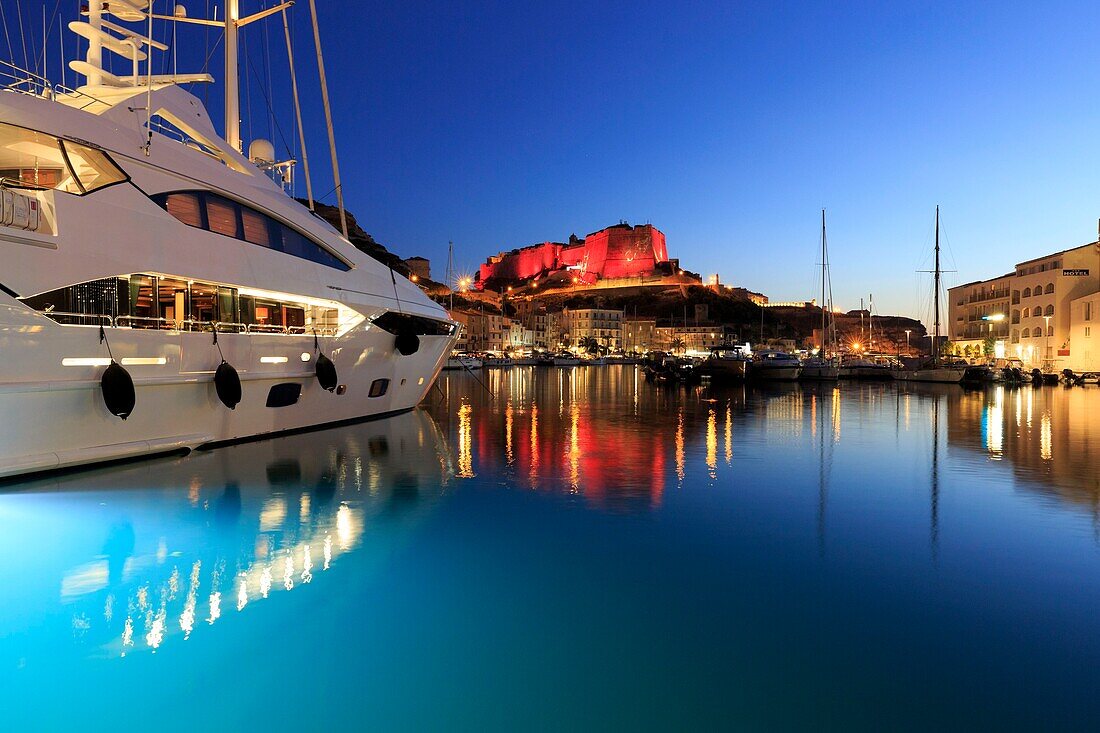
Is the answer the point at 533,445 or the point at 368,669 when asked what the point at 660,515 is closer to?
the point at 368,669

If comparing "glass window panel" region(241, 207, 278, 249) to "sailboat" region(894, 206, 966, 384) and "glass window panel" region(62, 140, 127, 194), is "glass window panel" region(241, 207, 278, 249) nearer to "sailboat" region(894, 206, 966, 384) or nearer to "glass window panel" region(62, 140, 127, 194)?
"glass window panel" region(62, 140, 127, 194)

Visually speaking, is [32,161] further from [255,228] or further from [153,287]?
[255,228]

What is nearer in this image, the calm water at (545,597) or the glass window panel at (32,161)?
the calm water at (545,597)

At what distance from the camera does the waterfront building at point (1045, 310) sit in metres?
48.5

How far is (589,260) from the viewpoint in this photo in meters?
139

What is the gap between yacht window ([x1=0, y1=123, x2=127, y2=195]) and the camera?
972 centimetres

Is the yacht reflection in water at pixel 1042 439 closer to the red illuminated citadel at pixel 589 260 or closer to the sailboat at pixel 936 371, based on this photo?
the sailboat at pixel 936 371

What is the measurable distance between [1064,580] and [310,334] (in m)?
12.8

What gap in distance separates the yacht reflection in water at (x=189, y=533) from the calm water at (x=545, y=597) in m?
0.04

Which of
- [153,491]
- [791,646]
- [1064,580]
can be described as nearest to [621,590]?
[791,646]

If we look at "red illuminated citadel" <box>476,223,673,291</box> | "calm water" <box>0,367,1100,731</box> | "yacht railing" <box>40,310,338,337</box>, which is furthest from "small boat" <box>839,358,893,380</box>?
"red illuminated citadel" <box>476,223,673,291</box>

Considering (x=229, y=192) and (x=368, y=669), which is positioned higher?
(x=229, y=192)

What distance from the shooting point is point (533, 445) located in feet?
48.4

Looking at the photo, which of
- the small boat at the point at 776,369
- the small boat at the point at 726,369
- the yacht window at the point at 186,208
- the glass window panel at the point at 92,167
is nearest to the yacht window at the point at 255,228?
the yacht window at the point at 186,208
